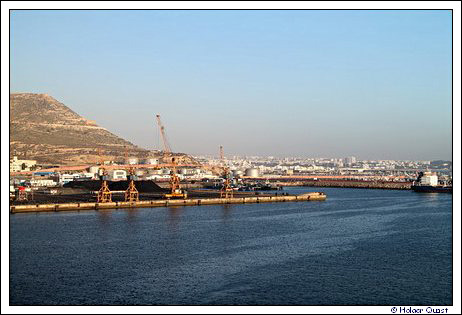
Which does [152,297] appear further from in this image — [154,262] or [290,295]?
[154,262]

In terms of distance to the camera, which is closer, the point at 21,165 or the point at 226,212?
the point at 226,212

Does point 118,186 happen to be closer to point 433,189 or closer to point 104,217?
point 104,217

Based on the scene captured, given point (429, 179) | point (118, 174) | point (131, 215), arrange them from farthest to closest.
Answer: point (118, 174) < point (429, 179) < point (131, 215)

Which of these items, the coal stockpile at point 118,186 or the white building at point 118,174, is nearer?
the coal stockpile at point 118,186

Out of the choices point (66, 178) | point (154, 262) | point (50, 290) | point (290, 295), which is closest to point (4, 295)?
point (50, 290)

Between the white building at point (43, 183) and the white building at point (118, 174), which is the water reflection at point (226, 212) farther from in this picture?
the white building at point (118, 174)

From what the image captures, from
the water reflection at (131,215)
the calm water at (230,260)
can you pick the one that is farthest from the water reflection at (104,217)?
the water reflection at (131,215)

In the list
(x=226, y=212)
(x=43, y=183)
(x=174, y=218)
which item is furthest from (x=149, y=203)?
(x=43, y=183)
